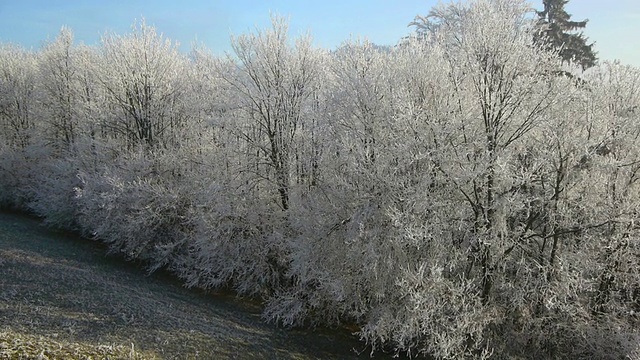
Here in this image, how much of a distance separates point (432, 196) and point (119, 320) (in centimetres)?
1119

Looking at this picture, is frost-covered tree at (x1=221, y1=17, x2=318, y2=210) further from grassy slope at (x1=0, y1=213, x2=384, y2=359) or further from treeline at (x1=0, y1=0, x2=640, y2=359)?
grassy slope at (x1=0, y1=213, x2=384, y2=359)

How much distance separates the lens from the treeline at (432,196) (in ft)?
49.0

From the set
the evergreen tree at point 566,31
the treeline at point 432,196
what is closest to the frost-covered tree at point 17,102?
the treeline at point 432,196

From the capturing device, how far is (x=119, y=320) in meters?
14.7

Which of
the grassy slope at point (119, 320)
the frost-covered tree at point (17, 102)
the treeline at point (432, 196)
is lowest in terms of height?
the grassy slope at point (119, 320)

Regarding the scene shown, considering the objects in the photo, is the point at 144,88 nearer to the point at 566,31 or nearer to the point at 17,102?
the point at 17,102

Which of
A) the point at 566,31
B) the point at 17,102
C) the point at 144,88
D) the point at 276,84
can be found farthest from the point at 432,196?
the point at 17,102

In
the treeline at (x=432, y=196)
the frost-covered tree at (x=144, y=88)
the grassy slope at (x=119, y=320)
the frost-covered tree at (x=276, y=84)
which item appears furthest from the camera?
the frost-covered tree at (x=144, y=88)

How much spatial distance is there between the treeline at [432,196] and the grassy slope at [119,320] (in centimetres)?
121

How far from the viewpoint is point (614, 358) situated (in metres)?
14.5

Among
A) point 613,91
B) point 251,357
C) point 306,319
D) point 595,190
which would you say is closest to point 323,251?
point 306,319

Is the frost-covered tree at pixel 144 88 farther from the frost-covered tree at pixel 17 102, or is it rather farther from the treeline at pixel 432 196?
the frost-covered tree at pixel 17 102

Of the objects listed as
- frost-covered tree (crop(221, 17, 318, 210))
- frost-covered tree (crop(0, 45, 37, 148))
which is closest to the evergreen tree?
frost-covered tree (crop(221, 17, 318, 210))

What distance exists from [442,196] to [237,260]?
32.2 ft
